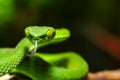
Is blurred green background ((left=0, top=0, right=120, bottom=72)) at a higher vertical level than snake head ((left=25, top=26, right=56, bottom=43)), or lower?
lower

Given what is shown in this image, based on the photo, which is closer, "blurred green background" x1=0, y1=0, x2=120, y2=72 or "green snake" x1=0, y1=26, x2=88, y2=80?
"green snake" x1=0, y1=26, x2=88, y2=80

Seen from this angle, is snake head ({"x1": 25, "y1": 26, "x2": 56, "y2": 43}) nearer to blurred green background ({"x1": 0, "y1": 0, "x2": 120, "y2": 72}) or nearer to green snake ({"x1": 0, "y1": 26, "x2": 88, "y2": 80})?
green snake ({"x1": 0, "y1": 26, "x2": 88, "y2": 80})

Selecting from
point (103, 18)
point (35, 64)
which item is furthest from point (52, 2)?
point (35, 64)

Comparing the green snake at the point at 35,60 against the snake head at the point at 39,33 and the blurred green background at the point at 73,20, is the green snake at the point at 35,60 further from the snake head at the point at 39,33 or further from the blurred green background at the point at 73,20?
the blurred green background at the point at 73,20

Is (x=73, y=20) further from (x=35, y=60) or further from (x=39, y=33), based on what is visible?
(x=39, y=33)

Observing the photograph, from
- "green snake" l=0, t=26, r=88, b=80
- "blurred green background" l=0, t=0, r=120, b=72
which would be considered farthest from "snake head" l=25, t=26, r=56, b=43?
"blurred green background" l=0, t=0, r=120, b=72

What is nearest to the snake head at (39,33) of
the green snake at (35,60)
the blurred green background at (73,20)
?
the green snake at (35,60)
